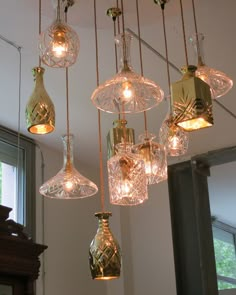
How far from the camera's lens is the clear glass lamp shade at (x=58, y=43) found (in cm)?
165

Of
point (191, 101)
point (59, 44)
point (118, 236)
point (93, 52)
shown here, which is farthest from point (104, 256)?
point (118, 236)

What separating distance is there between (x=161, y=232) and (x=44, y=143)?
111 centimetres


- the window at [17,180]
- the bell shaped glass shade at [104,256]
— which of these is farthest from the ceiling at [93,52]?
the bell shaped glass shade at [104,256]

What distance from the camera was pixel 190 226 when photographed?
4.12 meters

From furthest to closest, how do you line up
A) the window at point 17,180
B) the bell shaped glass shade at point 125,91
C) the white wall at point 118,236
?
1. the white wall at point 118,236
2. the window at point 17,180
3. the bell shaped glass shade at point 125,91

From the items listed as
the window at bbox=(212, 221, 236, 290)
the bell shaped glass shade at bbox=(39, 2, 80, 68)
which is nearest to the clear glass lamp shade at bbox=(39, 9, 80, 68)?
the bell shaped glass shade at bbox=(39, 2, 80, 68)

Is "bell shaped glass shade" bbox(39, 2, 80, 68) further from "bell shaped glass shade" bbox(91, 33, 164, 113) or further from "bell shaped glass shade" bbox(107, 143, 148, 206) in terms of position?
"bell shaped glass shade" bbox(107, 143, 148, 206)

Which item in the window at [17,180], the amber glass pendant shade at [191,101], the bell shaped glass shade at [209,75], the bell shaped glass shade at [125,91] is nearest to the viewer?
the amber glass pendant shade at [191,101]

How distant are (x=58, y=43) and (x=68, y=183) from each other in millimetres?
460

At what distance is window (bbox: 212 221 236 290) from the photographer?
5930 mm

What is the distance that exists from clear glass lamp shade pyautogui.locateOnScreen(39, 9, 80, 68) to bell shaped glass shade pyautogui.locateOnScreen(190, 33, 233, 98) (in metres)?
0.38

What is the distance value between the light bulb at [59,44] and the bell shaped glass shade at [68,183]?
344 millimetres

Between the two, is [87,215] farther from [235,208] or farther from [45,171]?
[235,208]

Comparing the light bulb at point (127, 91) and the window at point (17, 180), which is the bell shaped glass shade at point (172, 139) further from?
the window at point (17, 180)
